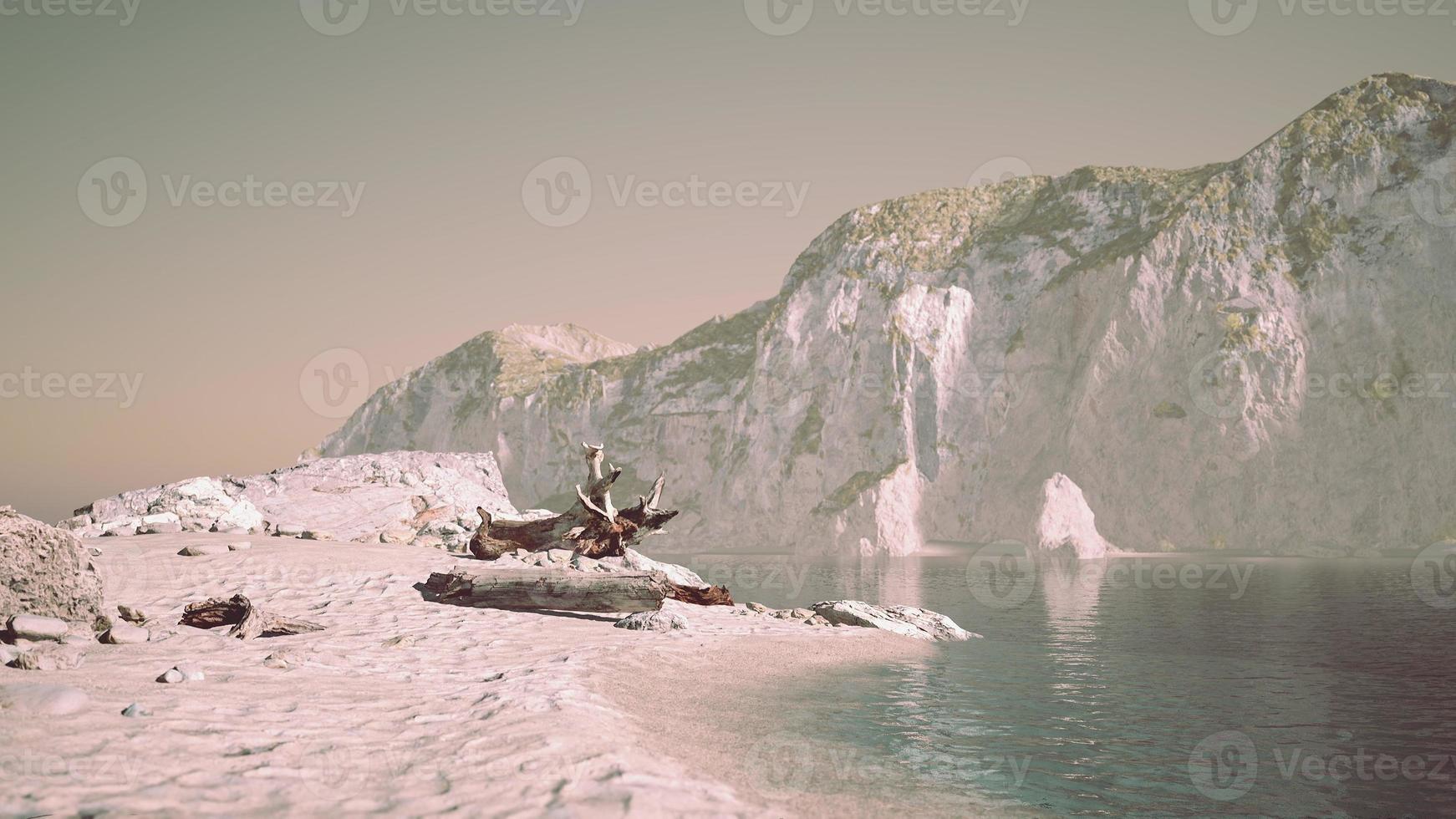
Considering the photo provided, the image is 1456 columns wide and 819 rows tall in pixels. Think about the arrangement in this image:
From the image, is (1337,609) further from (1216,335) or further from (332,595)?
(1216,335)

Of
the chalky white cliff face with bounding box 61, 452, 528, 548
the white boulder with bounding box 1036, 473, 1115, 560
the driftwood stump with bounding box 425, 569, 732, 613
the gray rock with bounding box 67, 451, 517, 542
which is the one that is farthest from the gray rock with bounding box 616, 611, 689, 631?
the white boulder with bounding box 1036, 473, 1115, 560

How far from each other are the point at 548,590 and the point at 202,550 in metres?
8.31

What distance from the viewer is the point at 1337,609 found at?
90.7 ft

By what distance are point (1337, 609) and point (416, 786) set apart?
30.5 meters

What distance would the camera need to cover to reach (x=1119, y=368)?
78500 mm

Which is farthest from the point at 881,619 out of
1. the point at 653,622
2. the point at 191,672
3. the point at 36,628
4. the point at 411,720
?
the point at 36,628

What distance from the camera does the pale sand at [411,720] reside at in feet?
21.4

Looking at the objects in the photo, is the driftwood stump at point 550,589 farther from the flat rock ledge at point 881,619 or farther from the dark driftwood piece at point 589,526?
the flat rock ledge at point 881,619

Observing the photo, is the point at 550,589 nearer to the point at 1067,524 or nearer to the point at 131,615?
the point at 131,615

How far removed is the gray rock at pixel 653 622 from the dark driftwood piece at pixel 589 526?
12.8ft

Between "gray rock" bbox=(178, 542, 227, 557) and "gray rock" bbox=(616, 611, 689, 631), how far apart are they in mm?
9645

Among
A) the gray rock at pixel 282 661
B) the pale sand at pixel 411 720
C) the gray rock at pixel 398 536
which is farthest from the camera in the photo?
the gray rock at pixel 398 536

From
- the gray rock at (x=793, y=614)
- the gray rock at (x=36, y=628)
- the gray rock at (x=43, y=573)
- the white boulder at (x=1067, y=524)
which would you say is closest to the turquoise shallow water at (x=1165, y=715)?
the gray rock at (x=793, y=614)

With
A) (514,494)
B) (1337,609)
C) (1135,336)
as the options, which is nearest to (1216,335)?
(1135,336)
